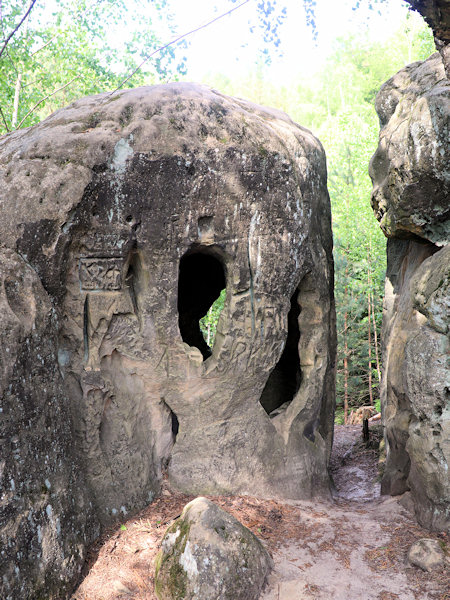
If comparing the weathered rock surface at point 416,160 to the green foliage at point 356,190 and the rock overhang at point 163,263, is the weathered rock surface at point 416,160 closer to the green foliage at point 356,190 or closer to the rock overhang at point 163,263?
the rock overhang at point 163,263

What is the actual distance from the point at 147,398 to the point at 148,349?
61 centimetres

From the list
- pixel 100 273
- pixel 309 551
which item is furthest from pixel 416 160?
pixel 309 551

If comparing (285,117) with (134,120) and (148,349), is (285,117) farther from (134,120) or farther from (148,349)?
(148,349)

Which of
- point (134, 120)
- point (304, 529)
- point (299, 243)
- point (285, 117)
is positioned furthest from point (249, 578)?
point (285, 117)

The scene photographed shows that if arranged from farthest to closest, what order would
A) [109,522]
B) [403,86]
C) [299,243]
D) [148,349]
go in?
1. [403,86]
2. [299,243]
3. [148,349]
4. [109,522]

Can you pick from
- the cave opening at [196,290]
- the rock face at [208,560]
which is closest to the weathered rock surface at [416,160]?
the cave opening at [196,290]

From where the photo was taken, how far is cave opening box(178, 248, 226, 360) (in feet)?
29.7

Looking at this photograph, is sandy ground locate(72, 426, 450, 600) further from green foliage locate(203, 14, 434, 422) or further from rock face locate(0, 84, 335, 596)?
green foliage locate(203, 14, 434, 422)

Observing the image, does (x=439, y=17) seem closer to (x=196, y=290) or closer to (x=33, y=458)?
(x=33, y=458)

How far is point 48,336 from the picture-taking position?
5.08 metres

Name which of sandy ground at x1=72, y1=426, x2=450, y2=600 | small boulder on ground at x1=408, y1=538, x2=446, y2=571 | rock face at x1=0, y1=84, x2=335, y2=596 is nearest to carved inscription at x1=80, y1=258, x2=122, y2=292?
rock face at x1=0, y1=84, x2=335, y2=596

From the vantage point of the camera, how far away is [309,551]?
5.47 m

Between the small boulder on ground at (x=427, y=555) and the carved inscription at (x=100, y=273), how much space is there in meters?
3.92

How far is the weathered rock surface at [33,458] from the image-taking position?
436cm
